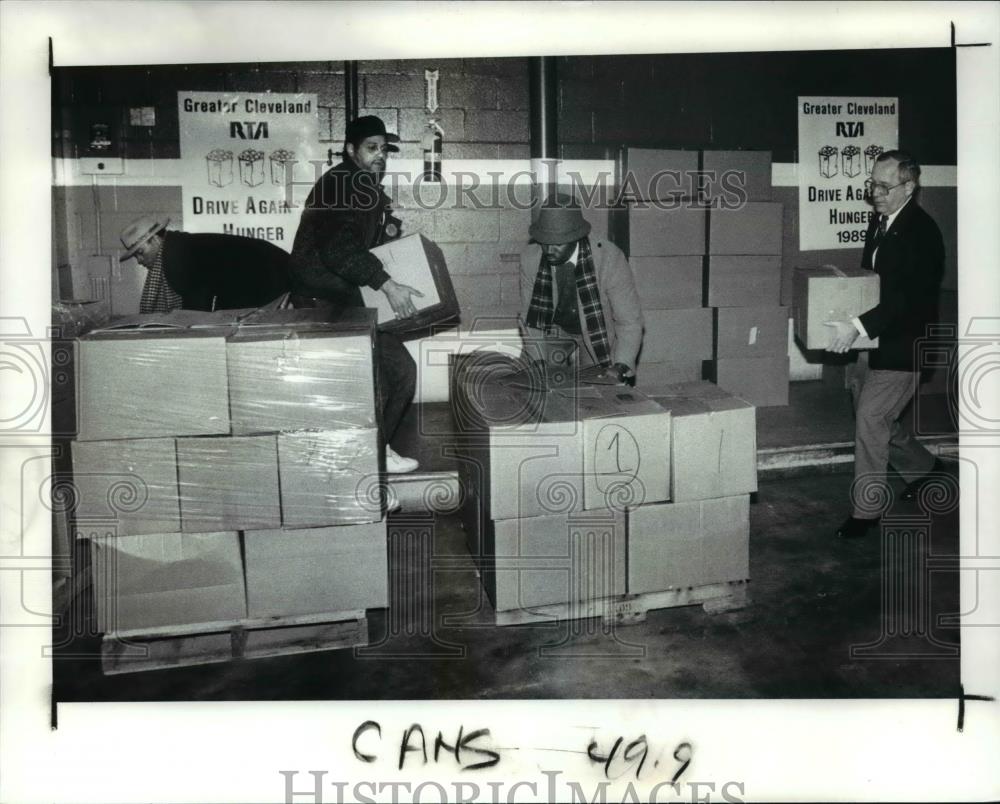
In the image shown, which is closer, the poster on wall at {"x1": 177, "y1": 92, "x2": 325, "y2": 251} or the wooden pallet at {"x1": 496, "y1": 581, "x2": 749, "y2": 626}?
the wooden pallet at {"x1": 496, "y1": 581, "x2": 749, "y2": 626}

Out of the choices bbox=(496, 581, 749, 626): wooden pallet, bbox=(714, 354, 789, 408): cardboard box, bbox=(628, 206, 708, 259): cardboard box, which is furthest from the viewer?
bbox=(714, 354, 789, 408): cardboard box

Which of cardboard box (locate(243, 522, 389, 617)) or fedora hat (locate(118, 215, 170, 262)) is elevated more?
fedora hat (locate(118, 215, 170, 262))

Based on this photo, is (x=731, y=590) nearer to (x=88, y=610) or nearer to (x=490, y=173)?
(x=88, y=610)

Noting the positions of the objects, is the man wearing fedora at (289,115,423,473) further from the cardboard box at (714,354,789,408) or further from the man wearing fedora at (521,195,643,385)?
the cardboard box at (714,354,789,408)

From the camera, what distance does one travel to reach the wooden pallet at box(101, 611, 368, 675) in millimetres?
3004

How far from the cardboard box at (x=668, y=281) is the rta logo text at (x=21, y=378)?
3.37m

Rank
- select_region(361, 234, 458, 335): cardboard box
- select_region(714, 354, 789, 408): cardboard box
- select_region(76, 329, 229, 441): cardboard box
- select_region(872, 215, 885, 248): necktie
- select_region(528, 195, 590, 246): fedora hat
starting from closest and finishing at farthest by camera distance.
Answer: select_region(76, 329, 229, 441): cardboard box → select_region(361, 234, 458, 335): cardboard box → select_region(872, 215, 885, 248): necktie → select_region(528, 195, 590, 246): fedora hat → select_region(714, 354, 789, 408): cardboard box

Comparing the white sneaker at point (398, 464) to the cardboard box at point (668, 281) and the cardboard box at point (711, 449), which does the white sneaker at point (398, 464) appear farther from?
the cardboard box at point (668, 281)

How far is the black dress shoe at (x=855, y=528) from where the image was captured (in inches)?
163

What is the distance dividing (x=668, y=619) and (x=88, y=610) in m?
2.12

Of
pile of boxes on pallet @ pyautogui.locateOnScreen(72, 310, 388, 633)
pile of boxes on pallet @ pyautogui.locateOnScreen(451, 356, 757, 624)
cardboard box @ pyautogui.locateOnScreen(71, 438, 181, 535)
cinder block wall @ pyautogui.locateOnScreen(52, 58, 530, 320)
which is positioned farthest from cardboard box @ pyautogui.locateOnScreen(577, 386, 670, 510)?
cinder block wall @ pyautogui.locateOnScreen(52, 58, 530, 320)

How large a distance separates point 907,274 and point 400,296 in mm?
2186

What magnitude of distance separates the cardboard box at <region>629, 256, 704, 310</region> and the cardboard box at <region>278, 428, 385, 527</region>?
281 centimetres

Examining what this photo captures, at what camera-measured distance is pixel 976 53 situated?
283cm
